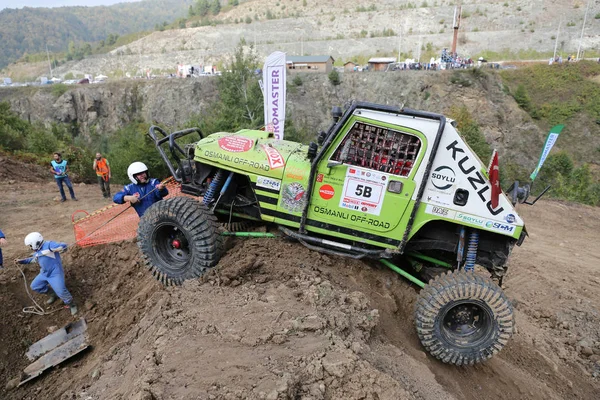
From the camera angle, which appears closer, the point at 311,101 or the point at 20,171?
the point at 20,171

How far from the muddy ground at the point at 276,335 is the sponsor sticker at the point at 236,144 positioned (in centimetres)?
125

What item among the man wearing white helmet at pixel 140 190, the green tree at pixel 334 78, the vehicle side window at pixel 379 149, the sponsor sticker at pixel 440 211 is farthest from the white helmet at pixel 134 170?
the green tree at pixel 334 78

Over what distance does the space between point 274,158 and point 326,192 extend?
772 mm

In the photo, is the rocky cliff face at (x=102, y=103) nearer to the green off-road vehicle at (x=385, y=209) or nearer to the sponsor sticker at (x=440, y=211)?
the green off-road vehicle at (x=385, y=209)

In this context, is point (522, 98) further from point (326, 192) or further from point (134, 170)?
point (134, 170)

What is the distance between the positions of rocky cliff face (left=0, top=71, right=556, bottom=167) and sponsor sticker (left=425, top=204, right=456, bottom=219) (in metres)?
30.3

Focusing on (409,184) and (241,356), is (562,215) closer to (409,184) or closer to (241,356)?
(409,184)

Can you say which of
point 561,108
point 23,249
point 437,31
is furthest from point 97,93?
point 437,31

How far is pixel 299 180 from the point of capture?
179 inches

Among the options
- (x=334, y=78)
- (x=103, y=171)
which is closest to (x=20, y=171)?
(x=103, y=171)

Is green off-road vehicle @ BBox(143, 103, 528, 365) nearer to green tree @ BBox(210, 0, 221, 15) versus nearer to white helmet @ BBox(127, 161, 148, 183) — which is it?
white helmet @ BBox(127, 161, 148, 183)

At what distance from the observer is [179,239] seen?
498cm

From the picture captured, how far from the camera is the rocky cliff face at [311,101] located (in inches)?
1387

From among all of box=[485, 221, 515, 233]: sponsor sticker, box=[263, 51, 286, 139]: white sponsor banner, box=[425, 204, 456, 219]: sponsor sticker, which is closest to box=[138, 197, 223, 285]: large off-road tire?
box=[425, 204, 456, 219]: sponsor sticker
